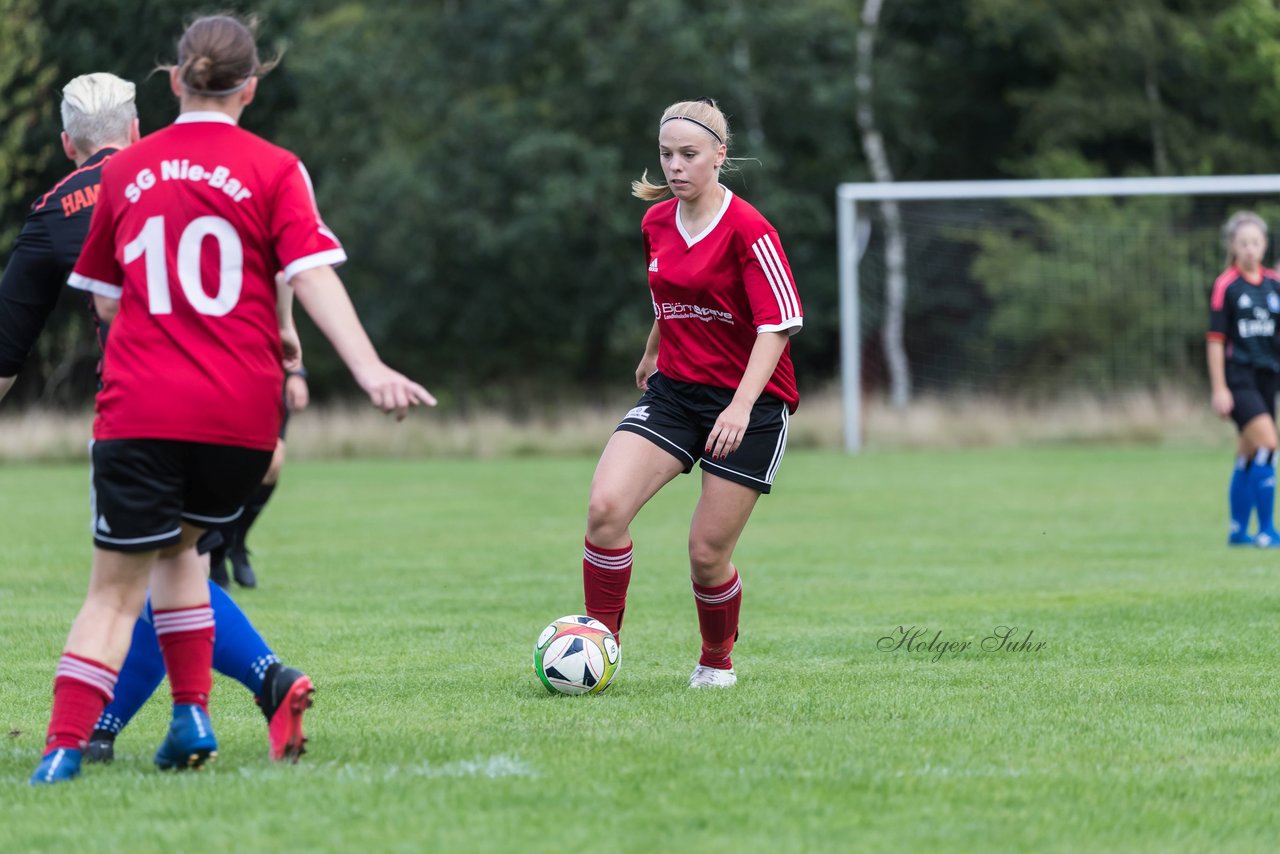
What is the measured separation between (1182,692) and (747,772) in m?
2.01

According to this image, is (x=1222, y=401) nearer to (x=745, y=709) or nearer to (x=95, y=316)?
(x=745, y=709)

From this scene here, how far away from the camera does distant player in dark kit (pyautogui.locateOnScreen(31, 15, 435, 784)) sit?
4.11 metres

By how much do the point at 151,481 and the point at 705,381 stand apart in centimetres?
223

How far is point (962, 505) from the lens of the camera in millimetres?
14734

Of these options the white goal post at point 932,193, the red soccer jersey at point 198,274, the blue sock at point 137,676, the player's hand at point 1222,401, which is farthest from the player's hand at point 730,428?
the white goal post at point 932,193

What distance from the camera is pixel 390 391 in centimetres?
400

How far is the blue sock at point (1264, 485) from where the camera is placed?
11.0 m

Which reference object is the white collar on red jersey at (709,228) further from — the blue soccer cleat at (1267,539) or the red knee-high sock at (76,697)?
the blue soccer cleat at (1267,539)

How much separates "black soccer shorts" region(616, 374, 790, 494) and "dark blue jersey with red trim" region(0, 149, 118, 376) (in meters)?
1.89

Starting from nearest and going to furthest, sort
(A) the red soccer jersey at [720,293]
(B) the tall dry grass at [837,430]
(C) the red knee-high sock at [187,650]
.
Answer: (C) the red knee-high sock at [187,650]
(A) the red soccer jersey at [720,293]
(B) the tall dry grass at [837,430]

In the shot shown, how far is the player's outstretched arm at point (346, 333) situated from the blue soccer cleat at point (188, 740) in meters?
1.00

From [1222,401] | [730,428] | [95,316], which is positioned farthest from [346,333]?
[1222,401]

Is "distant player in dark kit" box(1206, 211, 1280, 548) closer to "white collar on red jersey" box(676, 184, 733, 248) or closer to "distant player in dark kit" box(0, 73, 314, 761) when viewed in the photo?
"white collar on red jersey" box(676, 184, 733, 248)

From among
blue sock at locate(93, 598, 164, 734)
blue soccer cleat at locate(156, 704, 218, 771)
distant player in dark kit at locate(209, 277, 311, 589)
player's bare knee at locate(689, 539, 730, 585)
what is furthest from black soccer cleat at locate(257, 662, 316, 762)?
distant player in dark kit at locate(209, 277, 311, 589)
